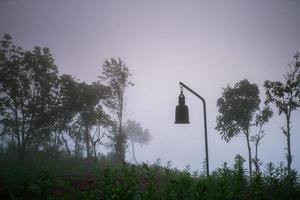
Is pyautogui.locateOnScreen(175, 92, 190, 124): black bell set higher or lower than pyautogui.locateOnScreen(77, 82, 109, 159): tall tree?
lower

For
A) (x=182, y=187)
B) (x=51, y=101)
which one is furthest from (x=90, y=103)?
(x=182, y=187)

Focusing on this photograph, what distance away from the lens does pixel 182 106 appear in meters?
7.02

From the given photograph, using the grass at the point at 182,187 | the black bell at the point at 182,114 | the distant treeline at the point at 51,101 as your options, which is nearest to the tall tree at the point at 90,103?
the distant treeline at the point at 51,101

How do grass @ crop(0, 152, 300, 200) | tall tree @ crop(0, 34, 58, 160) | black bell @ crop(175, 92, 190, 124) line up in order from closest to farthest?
1. grass @ crop(0, 152, 300, 200)
2. black bell @ crop(175, 92, 190, 124)
3. tall tree @ crop(0, 34, 58, 160)

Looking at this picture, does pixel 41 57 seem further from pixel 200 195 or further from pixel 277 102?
pixel 200 195

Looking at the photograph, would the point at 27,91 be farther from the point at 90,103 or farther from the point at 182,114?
the point at 182,114

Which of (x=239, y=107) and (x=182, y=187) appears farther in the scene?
(x=239, y=107)

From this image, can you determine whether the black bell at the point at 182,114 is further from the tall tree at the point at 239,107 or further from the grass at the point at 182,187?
the tall tree at the point at 239,107

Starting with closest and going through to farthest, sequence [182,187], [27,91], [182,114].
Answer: [182,114]
[182,187]
[27,91]

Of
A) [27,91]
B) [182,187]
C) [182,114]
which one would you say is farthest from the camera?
[27,91]

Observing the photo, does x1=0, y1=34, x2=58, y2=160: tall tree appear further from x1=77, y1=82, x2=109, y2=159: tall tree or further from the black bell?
the black bell

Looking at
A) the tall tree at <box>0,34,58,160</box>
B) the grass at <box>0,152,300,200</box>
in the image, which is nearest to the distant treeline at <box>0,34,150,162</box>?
the tall tree at <box>0,34,58,160</box>

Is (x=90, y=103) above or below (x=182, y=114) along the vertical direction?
above

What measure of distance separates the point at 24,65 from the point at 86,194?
28.8 metres
